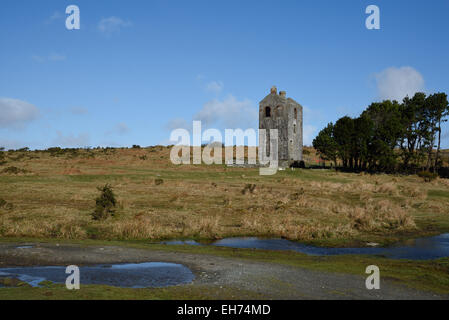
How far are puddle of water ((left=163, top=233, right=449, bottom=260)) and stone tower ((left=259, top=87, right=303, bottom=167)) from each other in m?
39.1

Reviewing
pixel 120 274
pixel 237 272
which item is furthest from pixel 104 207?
pixel 237 272

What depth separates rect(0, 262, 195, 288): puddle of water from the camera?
12086 millimetres

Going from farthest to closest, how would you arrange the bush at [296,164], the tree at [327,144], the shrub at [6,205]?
1. the tree at [327,144]
2. the bush at [296,164]
3. the shrub at [6,205]

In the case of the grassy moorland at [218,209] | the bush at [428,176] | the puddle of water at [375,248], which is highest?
the bush at [428,176]

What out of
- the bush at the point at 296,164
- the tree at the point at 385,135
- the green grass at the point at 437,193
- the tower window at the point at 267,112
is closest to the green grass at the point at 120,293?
the green grass at the point at 437,193

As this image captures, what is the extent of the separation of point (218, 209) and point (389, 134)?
137 feet

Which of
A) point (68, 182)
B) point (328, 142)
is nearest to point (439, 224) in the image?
point (68, 182)

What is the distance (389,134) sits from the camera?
199 ft

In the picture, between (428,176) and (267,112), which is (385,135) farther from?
(267,112)

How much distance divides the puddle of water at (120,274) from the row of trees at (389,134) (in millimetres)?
53180

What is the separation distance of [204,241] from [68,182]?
81.5ft

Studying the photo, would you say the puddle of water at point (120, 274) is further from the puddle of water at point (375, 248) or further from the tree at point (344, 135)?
the tree at point (344, 135)

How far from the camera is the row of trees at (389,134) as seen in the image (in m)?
61.4

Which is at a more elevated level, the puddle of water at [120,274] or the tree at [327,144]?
the tree at [327,144]
